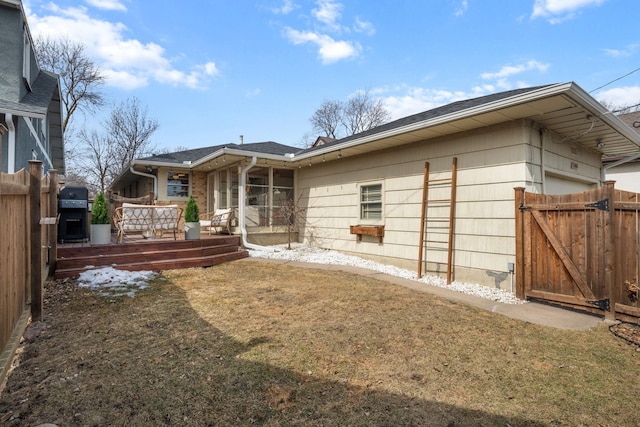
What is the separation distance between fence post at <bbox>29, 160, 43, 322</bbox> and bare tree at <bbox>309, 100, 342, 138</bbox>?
95.7 ft

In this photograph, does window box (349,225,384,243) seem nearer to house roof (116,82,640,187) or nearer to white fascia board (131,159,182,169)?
house roof (116,82,640,187)

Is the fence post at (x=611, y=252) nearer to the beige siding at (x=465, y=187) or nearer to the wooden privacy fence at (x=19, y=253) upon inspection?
the beige siding at (x=465, y=187)

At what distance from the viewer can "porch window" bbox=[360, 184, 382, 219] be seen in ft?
24.7

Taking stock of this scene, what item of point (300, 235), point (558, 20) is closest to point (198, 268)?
point (300, 235)

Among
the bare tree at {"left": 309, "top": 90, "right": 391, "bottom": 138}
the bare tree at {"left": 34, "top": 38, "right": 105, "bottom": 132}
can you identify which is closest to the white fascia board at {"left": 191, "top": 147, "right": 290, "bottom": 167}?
the bare tree at {"left": 34, "top": 38, "right": 105, "bottom": 132}

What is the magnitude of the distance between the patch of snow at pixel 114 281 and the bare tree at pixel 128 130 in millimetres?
23187

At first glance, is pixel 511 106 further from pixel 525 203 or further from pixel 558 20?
pixel 558 20

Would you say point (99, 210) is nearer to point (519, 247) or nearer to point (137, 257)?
point (137, 257)

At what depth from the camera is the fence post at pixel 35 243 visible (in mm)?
3188

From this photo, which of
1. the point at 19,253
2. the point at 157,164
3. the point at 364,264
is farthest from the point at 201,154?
the point at 19,253

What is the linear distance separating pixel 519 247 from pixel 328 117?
28.9m

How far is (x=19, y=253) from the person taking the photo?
277cm

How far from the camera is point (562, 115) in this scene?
16.1ft

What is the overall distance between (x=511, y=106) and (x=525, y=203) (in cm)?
146
